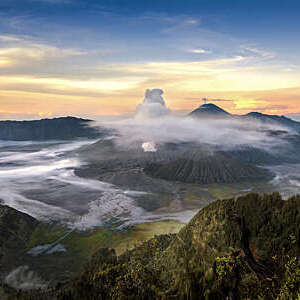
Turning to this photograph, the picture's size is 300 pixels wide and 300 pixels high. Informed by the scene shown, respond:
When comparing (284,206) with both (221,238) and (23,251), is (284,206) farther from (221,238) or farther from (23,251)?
(23,251)

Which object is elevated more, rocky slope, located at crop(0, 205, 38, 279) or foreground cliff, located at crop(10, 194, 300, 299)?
foreground cliff, located at crop(10, 194, 300, 299)

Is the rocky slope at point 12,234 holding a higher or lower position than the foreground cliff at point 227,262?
lower

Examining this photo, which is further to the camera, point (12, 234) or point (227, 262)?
point (12, 234)

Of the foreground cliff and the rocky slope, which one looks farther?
the rocky slope

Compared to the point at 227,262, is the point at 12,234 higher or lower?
lower

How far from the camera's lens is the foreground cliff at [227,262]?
2995 cm

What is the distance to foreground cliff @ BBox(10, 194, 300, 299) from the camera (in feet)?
98.3

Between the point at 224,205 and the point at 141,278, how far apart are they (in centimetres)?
1954

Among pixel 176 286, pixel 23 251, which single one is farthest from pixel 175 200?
pixel 176 286

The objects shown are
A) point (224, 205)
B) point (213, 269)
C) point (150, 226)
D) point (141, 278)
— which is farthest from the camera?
point (150, 226)

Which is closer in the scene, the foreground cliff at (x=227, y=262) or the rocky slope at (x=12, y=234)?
the foreground cliff at (x=227, y=262)

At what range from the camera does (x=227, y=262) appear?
2962cm

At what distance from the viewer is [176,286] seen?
3806cm

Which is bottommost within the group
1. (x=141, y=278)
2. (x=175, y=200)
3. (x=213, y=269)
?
(x=175, y=200)
